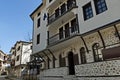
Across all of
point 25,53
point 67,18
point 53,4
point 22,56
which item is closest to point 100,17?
point 67,18

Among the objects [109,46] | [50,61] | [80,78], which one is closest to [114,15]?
[109,46]

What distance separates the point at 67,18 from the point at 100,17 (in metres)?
5.30

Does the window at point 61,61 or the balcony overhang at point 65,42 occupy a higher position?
the balcony overhang at point 65,42

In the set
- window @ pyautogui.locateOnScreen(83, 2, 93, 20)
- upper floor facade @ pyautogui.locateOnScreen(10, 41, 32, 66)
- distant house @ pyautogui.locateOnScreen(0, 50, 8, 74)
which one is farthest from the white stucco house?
distant house @ pyautogui.locateOnScreen(0, 50, 8, 74)

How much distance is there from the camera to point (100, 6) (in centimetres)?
1082

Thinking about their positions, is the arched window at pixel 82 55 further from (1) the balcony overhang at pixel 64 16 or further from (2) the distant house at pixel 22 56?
(2) the distant house at pixel 22 56

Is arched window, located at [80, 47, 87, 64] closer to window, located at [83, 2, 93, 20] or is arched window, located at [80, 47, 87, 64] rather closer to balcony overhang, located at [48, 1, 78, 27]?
window, located at [83, 2, 93, 20]

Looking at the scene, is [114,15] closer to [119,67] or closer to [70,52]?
[119,67]

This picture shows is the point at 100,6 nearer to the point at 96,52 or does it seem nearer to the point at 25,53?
the point at 96,52

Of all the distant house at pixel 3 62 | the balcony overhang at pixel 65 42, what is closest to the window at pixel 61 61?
the balcony overhang at pixel 65 42

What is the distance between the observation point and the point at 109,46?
33.0 feet

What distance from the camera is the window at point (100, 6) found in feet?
34.3

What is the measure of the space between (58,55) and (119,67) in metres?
8.89

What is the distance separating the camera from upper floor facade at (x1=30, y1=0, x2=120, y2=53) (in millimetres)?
10057
